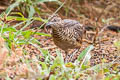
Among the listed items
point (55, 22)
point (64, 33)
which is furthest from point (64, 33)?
point (55, 22)

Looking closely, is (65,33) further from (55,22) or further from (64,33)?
(55,22)

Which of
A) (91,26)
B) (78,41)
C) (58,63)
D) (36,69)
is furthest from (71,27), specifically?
(91,26)

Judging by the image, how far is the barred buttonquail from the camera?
4172 mm

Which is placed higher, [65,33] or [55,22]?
[55,22]

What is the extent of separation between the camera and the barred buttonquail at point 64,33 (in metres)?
4.17

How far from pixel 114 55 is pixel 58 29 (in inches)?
35.3

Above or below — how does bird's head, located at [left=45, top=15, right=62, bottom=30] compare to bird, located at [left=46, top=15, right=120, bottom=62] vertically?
above

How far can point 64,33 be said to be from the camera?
4.20 metres

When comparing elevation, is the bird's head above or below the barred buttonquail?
above

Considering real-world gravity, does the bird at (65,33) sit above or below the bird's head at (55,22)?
below

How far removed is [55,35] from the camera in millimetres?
4188

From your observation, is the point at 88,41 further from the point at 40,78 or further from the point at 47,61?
the point at 40,78

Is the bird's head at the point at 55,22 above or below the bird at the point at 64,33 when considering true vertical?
above

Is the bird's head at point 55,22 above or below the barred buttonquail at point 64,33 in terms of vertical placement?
above
